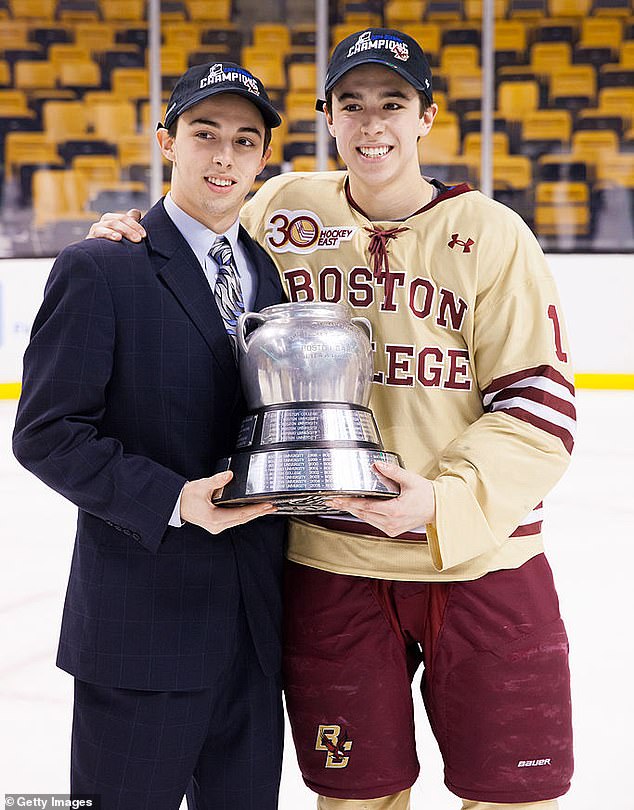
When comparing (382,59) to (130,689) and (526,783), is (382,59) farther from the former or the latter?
(526,783)

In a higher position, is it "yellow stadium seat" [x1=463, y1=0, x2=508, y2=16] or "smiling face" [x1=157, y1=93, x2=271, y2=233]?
"yellow stadium seat" [x1=463, y1=0, x2=508, y2=16]

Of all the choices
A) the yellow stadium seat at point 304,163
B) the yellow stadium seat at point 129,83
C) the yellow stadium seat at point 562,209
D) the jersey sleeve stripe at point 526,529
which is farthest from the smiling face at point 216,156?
the yellow stadium seat at point 129,83

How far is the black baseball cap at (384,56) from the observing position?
71.1 inches

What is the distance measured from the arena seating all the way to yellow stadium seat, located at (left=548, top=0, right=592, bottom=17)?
0.01 metres

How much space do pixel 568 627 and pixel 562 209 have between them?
674 centimetres

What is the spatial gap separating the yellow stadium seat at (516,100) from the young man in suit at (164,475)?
8603 mm

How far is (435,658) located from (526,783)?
26 cm

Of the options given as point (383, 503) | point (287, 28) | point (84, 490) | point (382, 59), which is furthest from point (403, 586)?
point (287, 28)

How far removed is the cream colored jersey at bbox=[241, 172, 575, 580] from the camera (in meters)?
1.77

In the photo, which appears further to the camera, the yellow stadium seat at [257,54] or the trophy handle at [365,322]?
the yellow stadium seat at [257,54]

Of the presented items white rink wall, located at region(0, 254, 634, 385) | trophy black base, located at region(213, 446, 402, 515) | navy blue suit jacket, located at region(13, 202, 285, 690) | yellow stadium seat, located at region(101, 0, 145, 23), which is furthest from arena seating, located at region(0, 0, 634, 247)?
trophy black base, located at region(213, 446, 402, 515)

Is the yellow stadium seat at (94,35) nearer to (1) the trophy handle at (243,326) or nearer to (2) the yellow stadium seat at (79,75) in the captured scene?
(2) the yellow stadium seat at (79,75)

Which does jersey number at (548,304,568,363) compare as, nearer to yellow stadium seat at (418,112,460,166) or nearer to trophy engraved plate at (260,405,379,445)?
trophy engraved plate at (260,405,379,445)

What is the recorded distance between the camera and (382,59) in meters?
1.80
